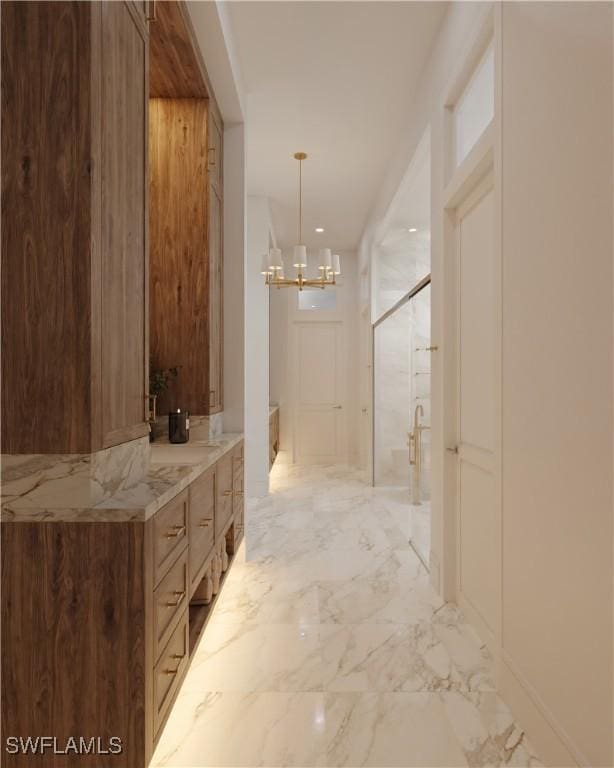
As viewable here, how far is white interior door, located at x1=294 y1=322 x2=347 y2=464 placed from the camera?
7855 mm

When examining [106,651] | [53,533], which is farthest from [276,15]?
[106,651]

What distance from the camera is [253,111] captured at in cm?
394

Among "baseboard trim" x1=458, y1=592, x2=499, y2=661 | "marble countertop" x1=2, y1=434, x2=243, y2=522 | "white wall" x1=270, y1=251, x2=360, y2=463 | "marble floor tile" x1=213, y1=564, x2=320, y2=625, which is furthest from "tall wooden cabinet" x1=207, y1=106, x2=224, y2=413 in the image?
"white wall" x1=270, y1=251, x2=360, y2=463

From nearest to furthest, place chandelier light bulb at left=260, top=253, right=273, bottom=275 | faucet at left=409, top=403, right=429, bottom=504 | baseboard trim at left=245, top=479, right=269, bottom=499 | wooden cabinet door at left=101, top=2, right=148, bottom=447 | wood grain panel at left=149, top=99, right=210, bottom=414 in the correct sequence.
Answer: wooden cabinet door at left=101, top=2, right=148, bottom=447, wood grain panel at left=149, top=99, right=210, bottom=414, faucet at left=409, top=403, right=429, bottom=504, chandelier light bulb at left=260, top=253, right=273, bottom=275, baseboard trim at left=245, top=479, right=269, bottom=499

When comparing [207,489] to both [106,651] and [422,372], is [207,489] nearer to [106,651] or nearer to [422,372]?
[106,651]

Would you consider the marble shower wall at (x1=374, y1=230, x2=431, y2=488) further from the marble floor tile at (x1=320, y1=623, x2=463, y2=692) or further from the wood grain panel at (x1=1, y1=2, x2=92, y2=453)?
the wood grain panel at (x1=1, y1=2, x2=92, y2=453)

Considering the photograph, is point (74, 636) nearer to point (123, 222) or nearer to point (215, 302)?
point (123, 222)

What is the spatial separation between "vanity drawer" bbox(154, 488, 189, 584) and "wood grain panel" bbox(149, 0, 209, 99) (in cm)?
200

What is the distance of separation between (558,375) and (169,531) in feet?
4.15

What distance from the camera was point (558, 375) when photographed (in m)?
1.51

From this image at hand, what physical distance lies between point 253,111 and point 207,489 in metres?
3.10

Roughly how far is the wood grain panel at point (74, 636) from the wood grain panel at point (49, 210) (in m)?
0.24

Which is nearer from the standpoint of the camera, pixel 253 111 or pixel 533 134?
pixel 533 134

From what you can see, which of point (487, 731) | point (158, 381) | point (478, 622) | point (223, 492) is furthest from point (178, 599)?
point (478, 622)
